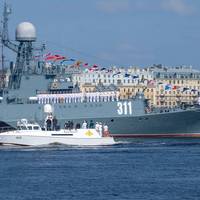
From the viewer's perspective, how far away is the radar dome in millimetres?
111875

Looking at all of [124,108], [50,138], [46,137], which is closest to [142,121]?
[124,108]

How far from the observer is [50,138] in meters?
84.1

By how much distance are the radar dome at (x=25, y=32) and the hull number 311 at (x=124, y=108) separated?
1029 cm

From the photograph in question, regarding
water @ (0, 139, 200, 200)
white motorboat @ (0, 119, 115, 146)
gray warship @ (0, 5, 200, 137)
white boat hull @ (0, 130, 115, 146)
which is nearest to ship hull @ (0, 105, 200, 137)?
gray warship @ (0, 5, 200, 137)

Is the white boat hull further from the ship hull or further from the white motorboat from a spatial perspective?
the ship hull

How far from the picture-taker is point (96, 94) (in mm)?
111688

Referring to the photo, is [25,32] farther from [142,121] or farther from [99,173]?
[99,173]

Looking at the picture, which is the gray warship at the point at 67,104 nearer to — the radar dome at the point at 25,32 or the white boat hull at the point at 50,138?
the radar dome at the point at 25,32

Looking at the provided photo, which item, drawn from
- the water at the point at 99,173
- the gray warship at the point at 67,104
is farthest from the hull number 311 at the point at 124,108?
the water at the point at 99,173

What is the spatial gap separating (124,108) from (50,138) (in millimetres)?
26388

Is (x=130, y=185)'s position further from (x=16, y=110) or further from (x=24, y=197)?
(x=16, y=110)

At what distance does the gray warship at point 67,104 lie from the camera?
10875 centimetres

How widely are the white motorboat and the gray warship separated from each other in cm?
2251

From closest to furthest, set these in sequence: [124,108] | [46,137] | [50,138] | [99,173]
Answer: [99,173] → [46,137] → [50,138] → [124,108]
